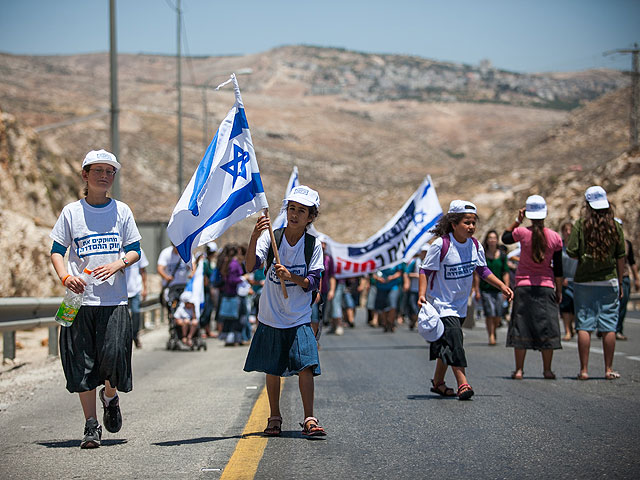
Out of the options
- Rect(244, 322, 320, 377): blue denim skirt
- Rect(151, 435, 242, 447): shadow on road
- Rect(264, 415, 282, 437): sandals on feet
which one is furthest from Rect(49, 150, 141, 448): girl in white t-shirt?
Answer: Rect(264, 415, 282, 437): sandals on feet

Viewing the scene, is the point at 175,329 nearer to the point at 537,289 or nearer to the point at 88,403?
the point at 537,289

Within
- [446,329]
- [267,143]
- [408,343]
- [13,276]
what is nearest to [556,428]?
[446,329]

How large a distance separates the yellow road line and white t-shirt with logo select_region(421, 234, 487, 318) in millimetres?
1959

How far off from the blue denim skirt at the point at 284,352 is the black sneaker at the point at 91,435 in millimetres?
1122

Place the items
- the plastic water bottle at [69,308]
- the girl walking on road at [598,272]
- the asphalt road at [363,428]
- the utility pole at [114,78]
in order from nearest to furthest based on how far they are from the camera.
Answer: the asphalt road at [363,428]
the plastic water bottle at [69,308]
the girl walking on road at [598,272]
the utility pole at [114,78]

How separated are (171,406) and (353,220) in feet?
231

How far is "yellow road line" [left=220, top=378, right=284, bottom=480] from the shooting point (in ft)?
18.9

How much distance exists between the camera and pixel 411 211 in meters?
17.5

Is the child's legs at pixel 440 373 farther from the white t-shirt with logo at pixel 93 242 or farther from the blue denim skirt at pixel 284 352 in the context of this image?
the white t-shirt with logo at pixel 93 242

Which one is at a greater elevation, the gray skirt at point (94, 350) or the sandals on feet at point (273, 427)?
the gray skirt at point (94, 350)

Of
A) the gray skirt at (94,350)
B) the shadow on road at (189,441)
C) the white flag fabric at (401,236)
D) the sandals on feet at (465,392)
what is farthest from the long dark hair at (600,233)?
the white flag fabric at (401,236)

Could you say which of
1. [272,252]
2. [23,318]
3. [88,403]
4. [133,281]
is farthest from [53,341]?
[272,252]

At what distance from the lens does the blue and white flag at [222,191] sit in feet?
23.8

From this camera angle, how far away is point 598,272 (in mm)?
10523
